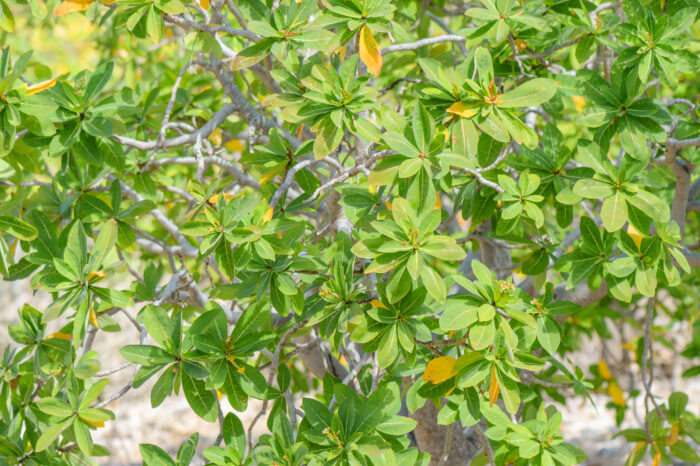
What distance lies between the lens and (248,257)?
1.55 meters

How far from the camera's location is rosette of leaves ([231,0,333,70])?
66.3 inches

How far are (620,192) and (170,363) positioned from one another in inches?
46.8

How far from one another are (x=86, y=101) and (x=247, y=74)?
3.80 feet

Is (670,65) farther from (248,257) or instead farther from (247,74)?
(247,74)

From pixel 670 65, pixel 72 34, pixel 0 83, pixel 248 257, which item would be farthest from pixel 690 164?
pixel 72 34

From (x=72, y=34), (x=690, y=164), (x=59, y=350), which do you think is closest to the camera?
(x=59, y=350)

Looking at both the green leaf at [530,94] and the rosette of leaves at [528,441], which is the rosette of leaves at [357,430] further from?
the green leaf at [530,94]

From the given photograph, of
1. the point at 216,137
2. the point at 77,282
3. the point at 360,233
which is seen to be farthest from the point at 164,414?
the point at 360,233

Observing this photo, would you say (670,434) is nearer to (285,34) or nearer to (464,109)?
(464,109)

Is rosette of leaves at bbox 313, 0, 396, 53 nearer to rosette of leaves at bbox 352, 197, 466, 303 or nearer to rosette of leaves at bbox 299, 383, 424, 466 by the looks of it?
rosette of leaves at bbox 352, 197, 466, 303

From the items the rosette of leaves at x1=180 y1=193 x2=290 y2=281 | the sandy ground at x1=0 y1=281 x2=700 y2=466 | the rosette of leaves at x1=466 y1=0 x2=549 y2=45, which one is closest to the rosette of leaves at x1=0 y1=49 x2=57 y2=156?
the rosette of leaves at x1=180 y1=193 x2=290 y2=281

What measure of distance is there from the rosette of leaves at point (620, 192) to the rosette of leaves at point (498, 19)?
0.35 metres

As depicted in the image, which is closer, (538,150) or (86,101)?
(86,101)

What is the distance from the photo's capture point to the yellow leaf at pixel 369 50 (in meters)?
1.68
